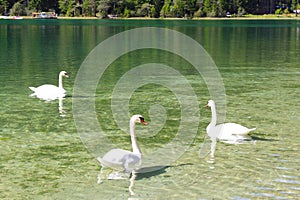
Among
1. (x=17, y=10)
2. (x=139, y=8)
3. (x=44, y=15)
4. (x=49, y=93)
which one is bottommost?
(x=49, y=93)

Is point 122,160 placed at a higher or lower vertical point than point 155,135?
higher

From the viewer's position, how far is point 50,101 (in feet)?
72.7

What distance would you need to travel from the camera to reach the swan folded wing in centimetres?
1301

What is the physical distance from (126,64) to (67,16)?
6465 inches

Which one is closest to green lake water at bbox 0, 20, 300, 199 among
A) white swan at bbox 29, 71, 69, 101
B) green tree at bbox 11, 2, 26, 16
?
white swan at bbox 29, 71, 69, 101

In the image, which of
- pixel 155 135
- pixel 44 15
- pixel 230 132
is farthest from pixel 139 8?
pixel 230 132

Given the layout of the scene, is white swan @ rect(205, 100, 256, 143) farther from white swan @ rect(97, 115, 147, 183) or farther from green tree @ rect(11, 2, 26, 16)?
green tree @ rect(11, 2, 26, 16)

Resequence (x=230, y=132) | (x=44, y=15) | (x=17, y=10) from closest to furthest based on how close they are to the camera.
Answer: (x=230, y=132) → (x=44, y=15) → (x=17, y=10)

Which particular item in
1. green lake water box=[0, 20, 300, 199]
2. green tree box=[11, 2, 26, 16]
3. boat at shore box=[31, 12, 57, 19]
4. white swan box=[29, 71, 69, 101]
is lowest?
green lake water box=[0, 20, 300, 199]

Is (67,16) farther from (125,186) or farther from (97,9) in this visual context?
(125,186)

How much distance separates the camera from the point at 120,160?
42.6 ft

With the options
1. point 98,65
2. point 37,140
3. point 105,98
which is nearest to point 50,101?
point 105,98

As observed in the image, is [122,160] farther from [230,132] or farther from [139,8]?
[139,8]

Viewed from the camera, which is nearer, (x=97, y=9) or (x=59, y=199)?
(x=59, y=199)
